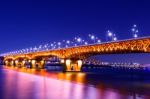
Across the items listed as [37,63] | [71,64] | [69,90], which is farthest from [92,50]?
[37,63]

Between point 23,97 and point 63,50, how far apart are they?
3344 inches

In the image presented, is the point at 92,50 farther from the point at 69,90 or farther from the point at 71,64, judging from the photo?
the point at 69,90

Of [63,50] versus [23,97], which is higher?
[63,50]

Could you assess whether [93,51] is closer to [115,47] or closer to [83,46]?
[83,46]

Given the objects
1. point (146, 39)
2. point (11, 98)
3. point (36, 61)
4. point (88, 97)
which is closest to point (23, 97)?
point (11, 98)

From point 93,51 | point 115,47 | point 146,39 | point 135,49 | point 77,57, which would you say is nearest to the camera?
point 146,39

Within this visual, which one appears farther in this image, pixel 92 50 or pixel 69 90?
pixel 92 50

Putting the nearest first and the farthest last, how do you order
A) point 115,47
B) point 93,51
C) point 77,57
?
point 115,47 < point 93,51 < point 77,57

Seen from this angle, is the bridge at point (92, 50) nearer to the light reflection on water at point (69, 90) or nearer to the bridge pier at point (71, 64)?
the bridge pier at point (71, 64)

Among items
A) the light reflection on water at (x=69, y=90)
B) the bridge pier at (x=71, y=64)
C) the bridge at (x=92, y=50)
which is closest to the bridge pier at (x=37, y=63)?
the bridge at (x=92, y=50)

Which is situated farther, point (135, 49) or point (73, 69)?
point (73, 69)

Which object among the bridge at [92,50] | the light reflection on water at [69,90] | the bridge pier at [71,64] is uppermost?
the bridge at [92,50]

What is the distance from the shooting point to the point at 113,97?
33.1m

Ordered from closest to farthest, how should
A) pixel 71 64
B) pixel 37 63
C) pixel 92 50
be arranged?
pixel 92 50
pixel 71 64
pixel 37 63
